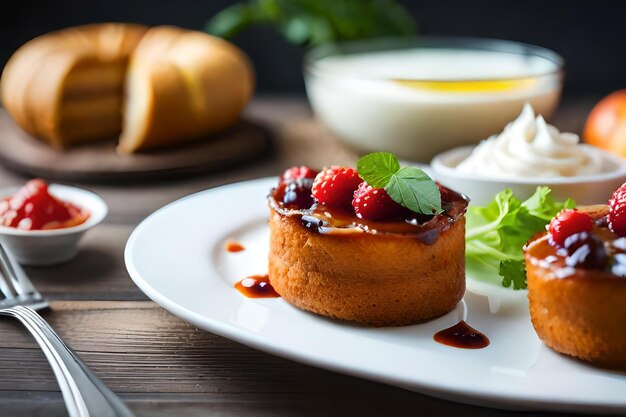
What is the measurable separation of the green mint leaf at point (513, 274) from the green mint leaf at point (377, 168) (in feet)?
1.22

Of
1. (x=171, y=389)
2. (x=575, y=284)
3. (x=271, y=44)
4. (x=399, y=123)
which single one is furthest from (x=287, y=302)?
(x=271, y=44)

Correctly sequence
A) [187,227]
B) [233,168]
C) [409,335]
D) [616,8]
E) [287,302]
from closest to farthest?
1. [409,335]
2. [287,302]
3. [187,227]
4. [233,168]
5. [616,8]

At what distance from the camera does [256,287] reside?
1.90 meters

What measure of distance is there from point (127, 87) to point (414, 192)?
7.65ft

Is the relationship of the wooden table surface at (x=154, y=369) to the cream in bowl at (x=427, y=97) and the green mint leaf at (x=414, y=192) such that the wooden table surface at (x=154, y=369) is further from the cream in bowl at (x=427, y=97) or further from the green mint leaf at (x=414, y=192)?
the cream in bowl at (x=427, y=97)

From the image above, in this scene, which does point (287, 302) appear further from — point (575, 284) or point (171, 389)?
point (575, 284)

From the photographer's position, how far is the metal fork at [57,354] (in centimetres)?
137

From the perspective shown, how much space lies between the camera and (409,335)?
1.67m

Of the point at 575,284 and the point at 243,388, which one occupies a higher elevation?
the point at 575,284

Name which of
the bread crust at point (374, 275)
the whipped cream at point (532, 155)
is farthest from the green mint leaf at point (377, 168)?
the whipped cream at point (532, 155)

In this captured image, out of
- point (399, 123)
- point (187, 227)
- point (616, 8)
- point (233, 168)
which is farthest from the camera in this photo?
point (616, 8)

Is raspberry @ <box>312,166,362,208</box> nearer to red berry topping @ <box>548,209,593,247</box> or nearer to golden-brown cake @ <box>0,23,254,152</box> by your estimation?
red berry topping @ <box>548,209,593,247</box>

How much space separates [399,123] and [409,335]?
4.76 feet

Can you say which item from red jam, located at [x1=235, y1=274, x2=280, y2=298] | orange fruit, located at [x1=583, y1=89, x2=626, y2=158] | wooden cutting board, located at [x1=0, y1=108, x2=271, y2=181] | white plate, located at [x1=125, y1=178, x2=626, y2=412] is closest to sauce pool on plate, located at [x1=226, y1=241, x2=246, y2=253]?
white plate, located at [x1=125, y1=178, x2=626, y2=412]
